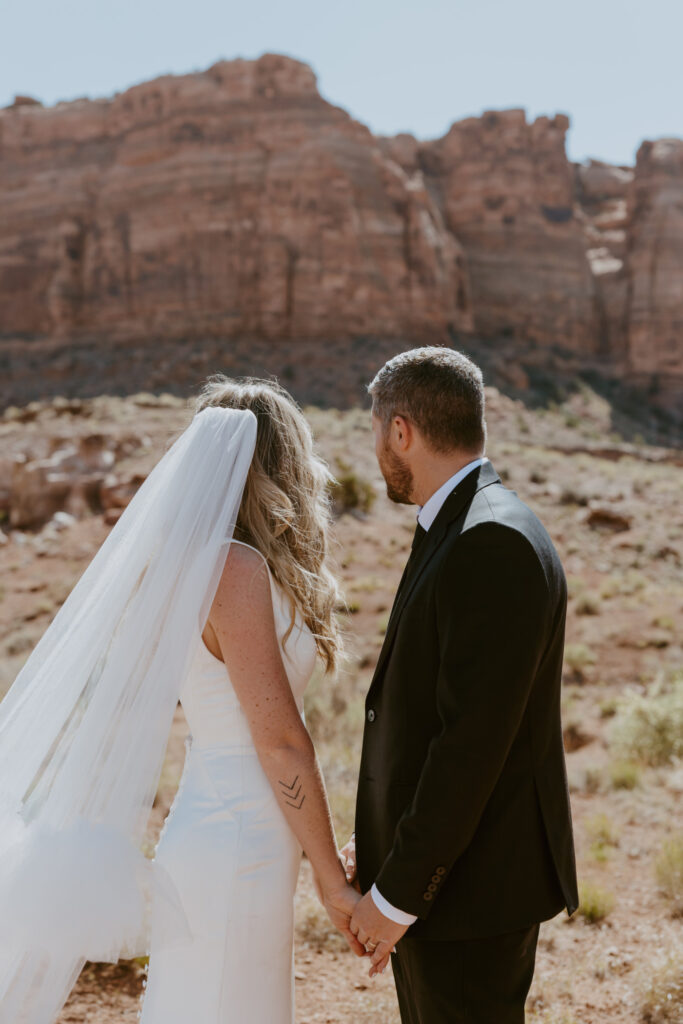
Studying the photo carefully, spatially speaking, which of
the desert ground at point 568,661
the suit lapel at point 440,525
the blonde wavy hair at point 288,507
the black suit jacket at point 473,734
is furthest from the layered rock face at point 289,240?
the black suit jacket at point 473,734

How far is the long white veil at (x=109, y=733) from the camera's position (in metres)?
2.03

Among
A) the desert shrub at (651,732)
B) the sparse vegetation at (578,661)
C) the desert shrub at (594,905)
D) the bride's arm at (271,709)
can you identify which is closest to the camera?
the bride's arm at (271,709)

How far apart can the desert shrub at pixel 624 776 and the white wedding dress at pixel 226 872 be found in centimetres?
522

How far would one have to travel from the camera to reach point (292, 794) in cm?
221

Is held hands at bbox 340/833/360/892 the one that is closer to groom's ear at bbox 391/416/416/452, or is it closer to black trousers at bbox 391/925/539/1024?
black trousers at bbox 391/925/539/1024

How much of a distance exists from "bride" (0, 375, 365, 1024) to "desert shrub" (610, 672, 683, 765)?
586 centimetres

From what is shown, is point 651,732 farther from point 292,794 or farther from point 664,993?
point 292,794

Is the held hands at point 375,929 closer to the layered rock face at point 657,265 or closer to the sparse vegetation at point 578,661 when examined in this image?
the sparse vegetation at point 578,661

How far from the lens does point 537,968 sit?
13.7 ft

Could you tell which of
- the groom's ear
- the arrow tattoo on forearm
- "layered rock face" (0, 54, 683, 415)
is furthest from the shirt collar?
"layered rock face" (0, 54, 683, 415)

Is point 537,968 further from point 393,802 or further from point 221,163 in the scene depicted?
point 221,163

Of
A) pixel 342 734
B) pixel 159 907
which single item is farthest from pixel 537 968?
pixel 342 734

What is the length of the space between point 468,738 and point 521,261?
49.3m

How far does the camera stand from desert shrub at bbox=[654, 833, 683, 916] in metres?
4.55
